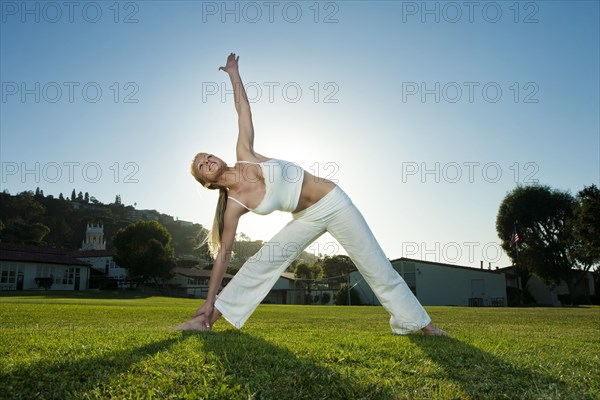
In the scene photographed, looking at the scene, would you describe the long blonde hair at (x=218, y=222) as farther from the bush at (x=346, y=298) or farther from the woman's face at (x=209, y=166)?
the bush at (x=346, y=298)

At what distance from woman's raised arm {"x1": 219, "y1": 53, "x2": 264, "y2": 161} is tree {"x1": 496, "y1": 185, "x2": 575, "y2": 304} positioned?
48502 millimetres

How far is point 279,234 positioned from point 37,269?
6006 centimetres

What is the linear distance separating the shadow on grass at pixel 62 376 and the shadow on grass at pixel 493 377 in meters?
1.85

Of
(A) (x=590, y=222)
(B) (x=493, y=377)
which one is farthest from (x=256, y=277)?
(A) (x=590, y=222)

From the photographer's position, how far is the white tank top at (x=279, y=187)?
14.4 feet

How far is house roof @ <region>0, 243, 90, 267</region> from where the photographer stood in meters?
52.1

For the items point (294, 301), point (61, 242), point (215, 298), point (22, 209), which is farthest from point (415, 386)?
point (61, 242)

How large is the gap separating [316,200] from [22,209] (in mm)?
98957

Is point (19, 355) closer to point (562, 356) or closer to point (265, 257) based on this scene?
point (265, 257)

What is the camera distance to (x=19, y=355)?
9.11ft

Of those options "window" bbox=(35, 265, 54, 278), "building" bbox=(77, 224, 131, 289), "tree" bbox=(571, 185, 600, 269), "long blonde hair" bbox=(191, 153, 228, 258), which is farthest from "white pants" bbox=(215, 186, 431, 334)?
"window" bbox=(35, 265, 54, 278)

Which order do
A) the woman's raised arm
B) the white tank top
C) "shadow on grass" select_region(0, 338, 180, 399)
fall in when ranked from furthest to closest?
the woman's raised arm
the white tank top
"shadow on grass" select_region(0, 338, 180, 399)

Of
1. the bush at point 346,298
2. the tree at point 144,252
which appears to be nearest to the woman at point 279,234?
the bush at point 346,298

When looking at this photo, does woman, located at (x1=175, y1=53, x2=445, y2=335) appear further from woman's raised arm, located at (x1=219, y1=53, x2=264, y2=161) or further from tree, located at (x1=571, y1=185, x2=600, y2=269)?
→ tree, located at (x1=571, y1=185, x2=600, y2=269)
